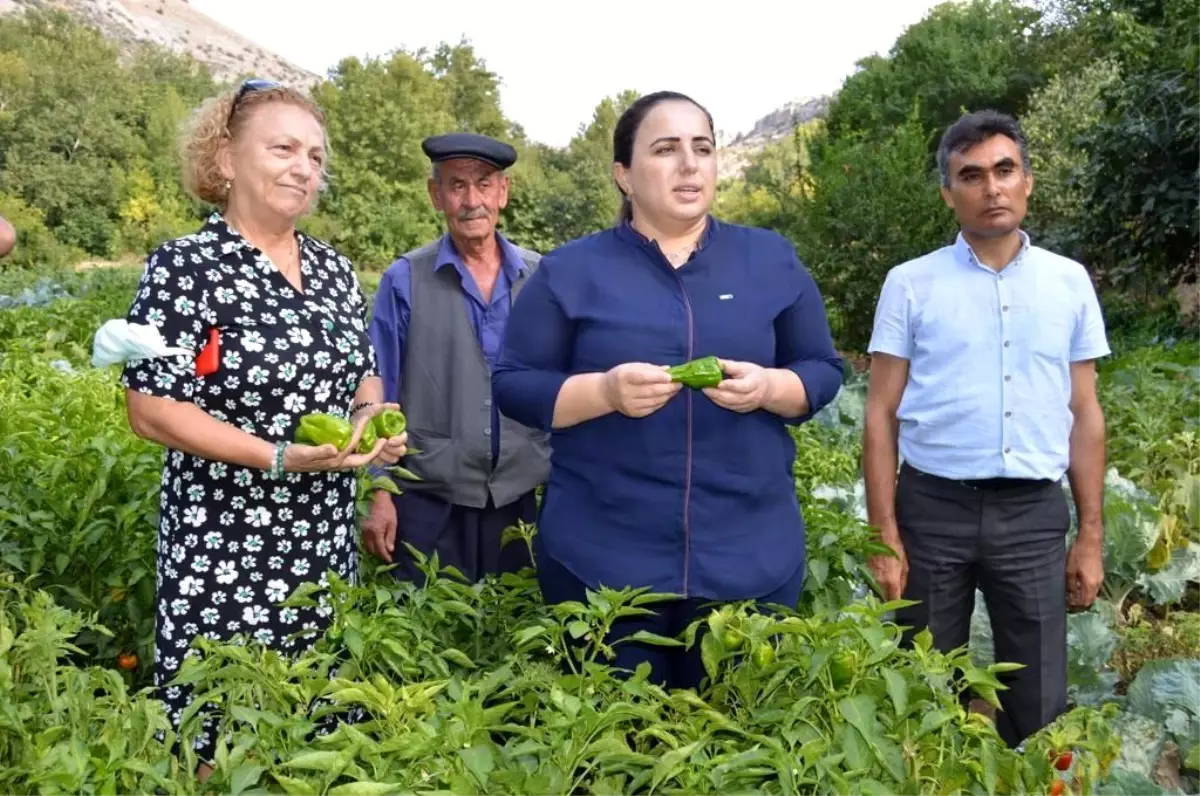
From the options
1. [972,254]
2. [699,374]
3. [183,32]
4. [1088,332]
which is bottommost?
[699,374]

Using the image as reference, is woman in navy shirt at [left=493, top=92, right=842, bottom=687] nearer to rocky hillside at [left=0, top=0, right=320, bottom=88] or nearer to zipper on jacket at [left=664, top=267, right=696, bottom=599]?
zipper on jacket at [left=664, top=267, right=696, bottom=599]

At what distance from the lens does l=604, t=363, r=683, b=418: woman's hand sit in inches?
75.8

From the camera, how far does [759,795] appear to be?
4.72ft

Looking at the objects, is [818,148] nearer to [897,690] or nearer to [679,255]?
[679,255]

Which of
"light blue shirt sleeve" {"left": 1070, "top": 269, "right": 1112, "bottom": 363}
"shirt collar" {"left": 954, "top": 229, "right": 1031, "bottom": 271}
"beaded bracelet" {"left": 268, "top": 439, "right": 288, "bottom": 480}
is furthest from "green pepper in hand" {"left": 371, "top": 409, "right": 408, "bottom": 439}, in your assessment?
"light blue shirt sleeve" {"left": 1070, "top": 269, "right": 1112, "bottom": 363}

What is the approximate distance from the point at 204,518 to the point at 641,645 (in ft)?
3.16

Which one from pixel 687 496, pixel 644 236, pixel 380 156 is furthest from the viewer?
pixel 380 156

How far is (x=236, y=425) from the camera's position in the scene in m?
2.27

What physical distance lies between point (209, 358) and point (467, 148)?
1.52 meters

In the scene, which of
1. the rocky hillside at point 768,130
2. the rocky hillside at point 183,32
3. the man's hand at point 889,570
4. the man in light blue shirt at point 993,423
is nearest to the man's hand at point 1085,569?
the man in light blue shirt at point 993,423

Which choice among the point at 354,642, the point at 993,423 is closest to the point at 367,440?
the point at 354,642

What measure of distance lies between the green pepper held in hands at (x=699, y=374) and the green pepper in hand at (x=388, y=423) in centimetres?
80

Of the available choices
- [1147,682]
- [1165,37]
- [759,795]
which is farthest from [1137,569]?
[1165,37]

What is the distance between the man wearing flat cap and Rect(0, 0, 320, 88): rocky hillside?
478 feet
